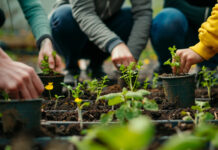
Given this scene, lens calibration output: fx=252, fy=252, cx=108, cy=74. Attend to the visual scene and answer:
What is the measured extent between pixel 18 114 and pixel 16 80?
0.49ft

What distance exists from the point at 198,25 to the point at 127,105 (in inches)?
93.3

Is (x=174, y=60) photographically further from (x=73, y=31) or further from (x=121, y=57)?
(x=73, y=31)

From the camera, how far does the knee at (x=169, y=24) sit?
2.68 m

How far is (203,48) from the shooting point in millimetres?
1718

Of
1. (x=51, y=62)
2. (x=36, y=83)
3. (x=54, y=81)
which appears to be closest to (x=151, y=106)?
(x=36, y=83)

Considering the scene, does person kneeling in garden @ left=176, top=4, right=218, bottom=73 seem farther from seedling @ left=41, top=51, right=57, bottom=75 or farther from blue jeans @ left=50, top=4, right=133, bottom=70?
blue jeans @ left=50, top=4, right=133, bottom=70

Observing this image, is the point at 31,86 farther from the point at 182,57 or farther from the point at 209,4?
the point at 209,4

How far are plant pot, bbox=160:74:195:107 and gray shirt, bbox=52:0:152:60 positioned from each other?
0.84 m

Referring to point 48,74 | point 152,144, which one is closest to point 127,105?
point 152,144

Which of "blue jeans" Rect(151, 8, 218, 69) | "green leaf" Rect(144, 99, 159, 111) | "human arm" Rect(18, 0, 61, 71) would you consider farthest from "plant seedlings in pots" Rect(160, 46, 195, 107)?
"human arm" Rect(18, 0, 61, 71)

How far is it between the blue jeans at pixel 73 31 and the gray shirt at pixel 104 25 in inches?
5.6

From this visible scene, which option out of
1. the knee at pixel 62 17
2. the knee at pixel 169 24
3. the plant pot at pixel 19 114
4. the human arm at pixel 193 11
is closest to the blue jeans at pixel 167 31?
the knee at pixel 169 24

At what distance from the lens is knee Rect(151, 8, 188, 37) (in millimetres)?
2684

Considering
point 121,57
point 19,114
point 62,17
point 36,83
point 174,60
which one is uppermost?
point 62,17
